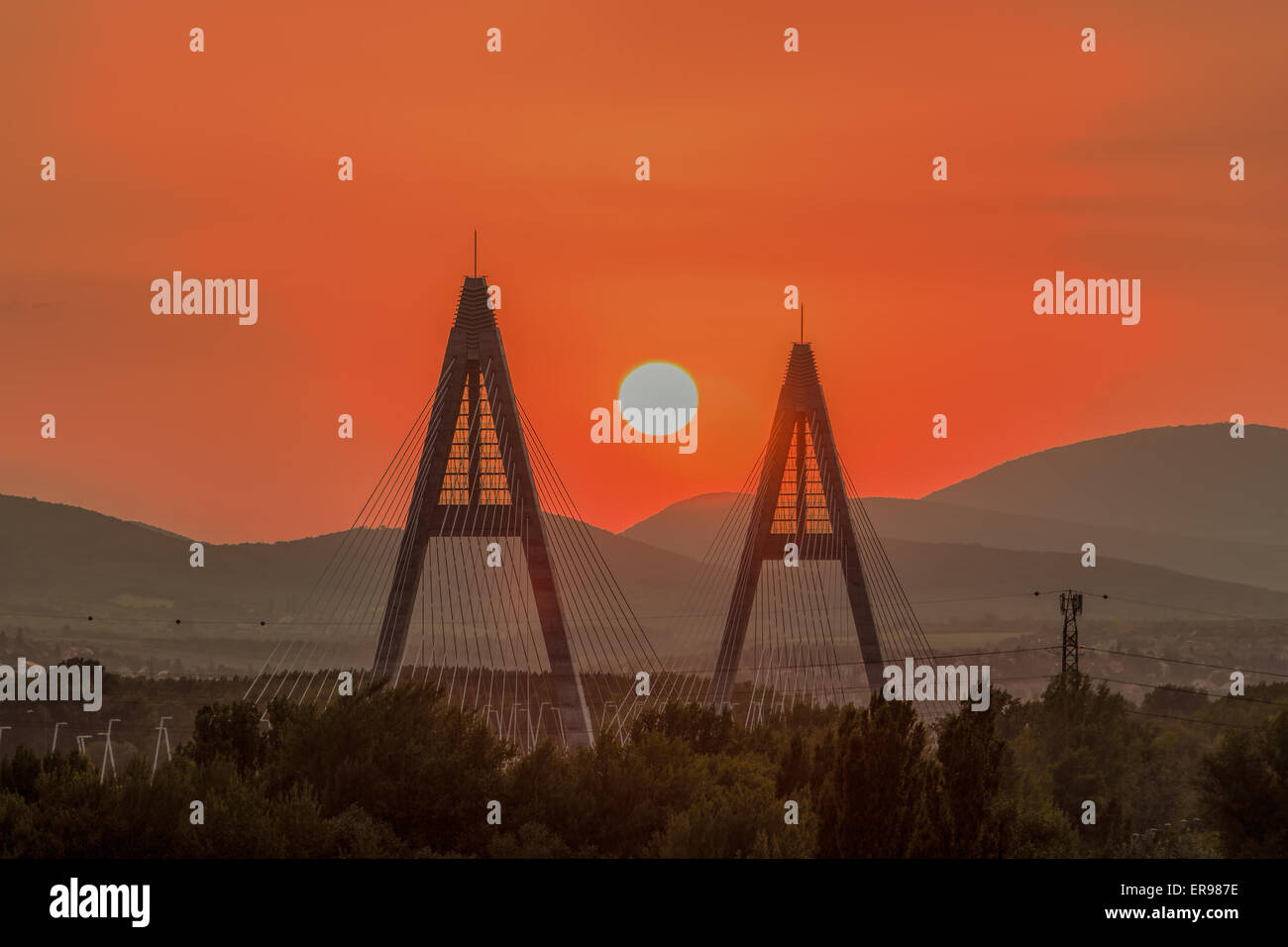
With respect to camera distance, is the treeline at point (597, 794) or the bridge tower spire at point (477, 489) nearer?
the treeline at point (597, 794)

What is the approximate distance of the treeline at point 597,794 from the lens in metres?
36.8

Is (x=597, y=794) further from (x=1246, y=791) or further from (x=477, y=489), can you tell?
(x=1246, y=791)

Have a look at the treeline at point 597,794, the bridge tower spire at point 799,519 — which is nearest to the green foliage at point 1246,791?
the treeline at point 597,794

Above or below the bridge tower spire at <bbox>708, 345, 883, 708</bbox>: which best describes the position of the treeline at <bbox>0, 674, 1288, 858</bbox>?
→ below

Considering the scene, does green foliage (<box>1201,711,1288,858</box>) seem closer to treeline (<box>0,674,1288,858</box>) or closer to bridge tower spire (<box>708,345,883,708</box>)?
treeline (<box>0,674,1288,858</box>)

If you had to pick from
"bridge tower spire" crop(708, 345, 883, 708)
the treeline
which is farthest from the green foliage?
"bridge tower spire" crop(708, 345, 883, 708)

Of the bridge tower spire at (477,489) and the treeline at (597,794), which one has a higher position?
the bridge tower spire at (477,489)

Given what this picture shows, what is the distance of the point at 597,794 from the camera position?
4759cm

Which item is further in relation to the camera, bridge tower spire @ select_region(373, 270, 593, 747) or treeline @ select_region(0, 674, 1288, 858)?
bridge tower spire @ select_region(373, 270, 593, 747)

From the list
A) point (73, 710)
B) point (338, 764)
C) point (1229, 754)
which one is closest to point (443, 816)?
point (338, 764)

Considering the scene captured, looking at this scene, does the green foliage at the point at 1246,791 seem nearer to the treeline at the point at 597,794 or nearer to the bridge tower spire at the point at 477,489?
the treeline at the point at 597,794

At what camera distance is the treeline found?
36812mm

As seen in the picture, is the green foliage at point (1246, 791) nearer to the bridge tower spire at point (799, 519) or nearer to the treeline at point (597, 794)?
the treeline at point (597, 794)

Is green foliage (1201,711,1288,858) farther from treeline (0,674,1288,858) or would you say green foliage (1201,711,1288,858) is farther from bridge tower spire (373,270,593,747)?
bridge tower spire (373,270,593,747)
